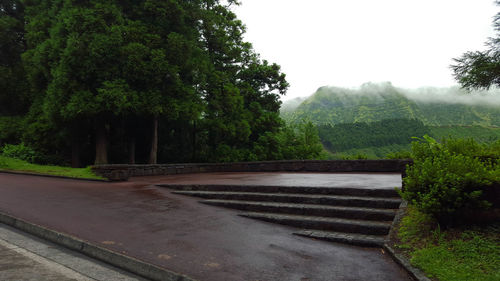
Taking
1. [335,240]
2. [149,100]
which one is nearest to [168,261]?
[335,240]

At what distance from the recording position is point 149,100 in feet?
56.4

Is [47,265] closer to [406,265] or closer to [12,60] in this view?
[406,265]

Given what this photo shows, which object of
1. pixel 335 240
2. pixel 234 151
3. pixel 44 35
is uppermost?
pixel 44 35

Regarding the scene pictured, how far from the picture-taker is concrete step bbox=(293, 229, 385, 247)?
509 centimetres

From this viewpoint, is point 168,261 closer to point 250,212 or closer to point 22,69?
point 250,212

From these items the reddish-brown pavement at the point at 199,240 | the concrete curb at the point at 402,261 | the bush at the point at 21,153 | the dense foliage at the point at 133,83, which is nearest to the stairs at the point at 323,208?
the concrete curb at the point at 402,261

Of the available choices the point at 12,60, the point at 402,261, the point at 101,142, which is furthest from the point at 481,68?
the point at 12,60

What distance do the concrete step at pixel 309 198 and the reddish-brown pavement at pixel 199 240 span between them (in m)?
0.78

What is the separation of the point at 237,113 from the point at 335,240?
19.1m

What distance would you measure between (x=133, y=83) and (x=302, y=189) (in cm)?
1312

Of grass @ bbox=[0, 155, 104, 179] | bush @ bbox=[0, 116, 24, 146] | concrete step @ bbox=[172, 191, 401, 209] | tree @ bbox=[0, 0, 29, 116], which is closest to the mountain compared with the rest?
tree @ bbox=[0, 0, 29, 116]

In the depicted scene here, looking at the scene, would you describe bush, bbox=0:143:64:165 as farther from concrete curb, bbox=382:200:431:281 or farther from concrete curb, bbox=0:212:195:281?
concrete curb, bbox=382:200:431:281

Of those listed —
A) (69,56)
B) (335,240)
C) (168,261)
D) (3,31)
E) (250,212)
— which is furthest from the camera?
(3,31)

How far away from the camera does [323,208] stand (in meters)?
6.62
